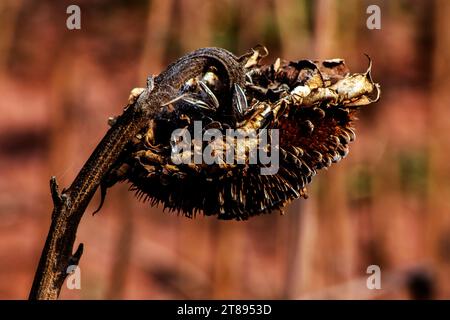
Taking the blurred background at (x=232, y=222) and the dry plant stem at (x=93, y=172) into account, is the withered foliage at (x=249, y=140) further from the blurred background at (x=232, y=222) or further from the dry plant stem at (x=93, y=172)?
the blurred background at (x=232, y=222)

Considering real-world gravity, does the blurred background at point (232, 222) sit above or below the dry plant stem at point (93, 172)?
above

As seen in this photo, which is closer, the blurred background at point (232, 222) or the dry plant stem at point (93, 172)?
the dry plant stem at point (93, 172)

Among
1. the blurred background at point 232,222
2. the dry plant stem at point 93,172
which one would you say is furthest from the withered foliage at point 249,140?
the blurred background at point 232,222

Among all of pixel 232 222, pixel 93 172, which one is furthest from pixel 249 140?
pixel 232 222

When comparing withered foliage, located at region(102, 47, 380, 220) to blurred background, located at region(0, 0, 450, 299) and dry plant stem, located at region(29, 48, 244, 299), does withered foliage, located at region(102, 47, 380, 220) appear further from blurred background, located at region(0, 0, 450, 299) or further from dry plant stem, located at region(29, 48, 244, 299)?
blurred background, located at region(0, 0, 450, 299)

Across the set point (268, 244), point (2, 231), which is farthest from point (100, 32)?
point (268, 244)

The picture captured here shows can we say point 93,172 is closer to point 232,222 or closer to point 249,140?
point 249,140
